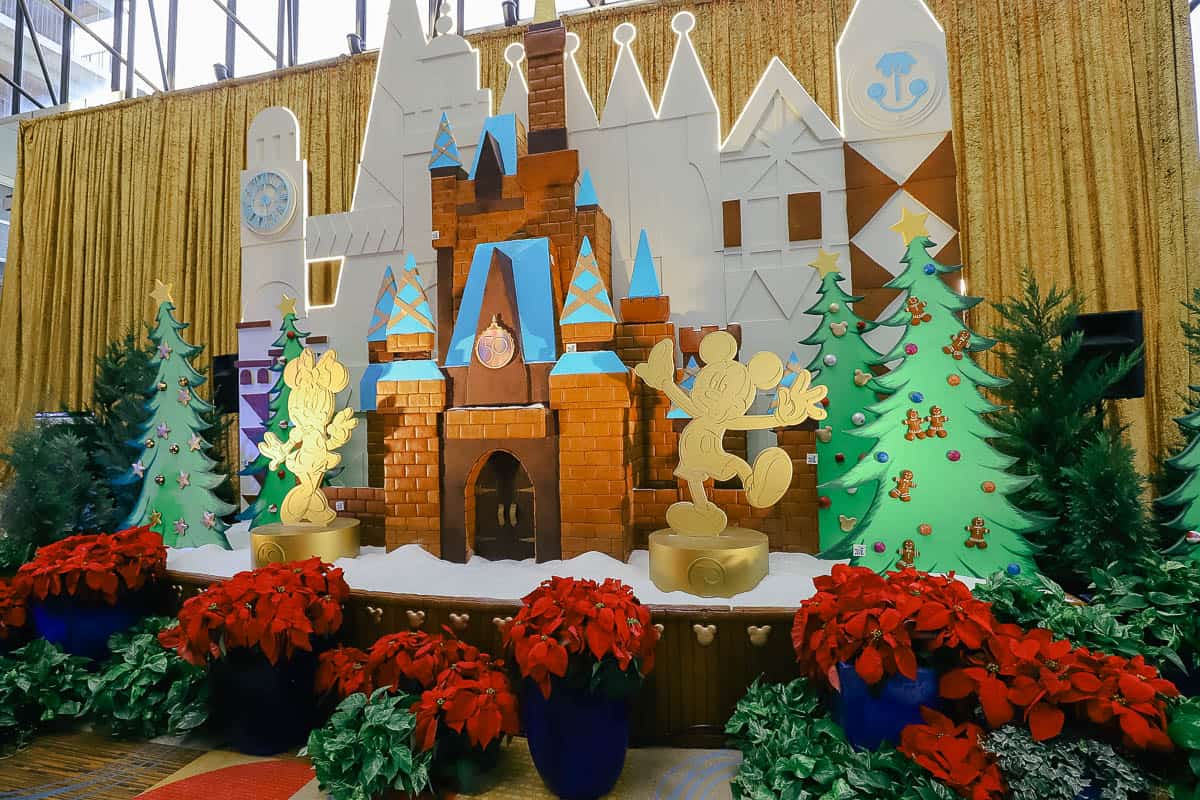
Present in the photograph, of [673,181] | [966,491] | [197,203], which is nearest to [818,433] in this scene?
[966,491]

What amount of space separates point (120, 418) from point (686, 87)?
13.5ft

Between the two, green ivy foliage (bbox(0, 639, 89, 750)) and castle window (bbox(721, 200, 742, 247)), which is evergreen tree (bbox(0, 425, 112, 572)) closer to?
green ivy foliage (bbox(0, 639, 89, 750))

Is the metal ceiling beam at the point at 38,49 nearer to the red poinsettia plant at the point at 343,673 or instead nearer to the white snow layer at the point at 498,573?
the white snow layer at the point at 498,573

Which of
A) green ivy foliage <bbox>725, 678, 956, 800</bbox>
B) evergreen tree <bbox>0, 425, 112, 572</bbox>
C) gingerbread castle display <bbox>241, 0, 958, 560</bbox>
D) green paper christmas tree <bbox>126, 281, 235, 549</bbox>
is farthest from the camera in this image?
green paper christmas tree <bbox>126, 281, 235, 549</bbox>

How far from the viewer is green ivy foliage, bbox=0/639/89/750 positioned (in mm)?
2297

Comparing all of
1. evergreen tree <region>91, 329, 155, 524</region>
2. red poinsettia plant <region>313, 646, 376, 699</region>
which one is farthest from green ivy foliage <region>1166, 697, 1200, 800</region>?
evergreen tree <region>91, 329, 155, 524</region>

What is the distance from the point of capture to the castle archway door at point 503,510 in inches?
130

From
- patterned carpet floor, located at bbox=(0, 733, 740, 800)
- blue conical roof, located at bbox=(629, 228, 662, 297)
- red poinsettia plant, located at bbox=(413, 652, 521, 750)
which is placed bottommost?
patterned carpet floor, located at bbox=(0, 733, 740, 800)

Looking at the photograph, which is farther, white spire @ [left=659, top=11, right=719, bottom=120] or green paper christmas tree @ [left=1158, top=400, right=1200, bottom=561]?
white spire @ [left=659, top=11, right=719, bottom=120]

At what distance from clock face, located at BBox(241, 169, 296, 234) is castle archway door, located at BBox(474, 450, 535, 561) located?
277 cm

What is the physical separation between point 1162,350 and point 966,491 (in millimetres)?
2634

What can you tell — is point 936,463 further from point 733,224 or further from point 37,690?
point 37,690

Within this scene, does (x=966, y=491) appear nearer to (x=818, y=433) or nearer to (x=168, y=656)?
(x=818, y=433)

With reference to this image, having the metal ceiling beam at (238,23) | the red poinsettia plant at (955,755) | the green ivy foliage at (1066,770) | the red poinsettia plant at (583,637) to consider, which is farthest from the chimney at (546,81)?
the metal ceiling beam at (238,23)
